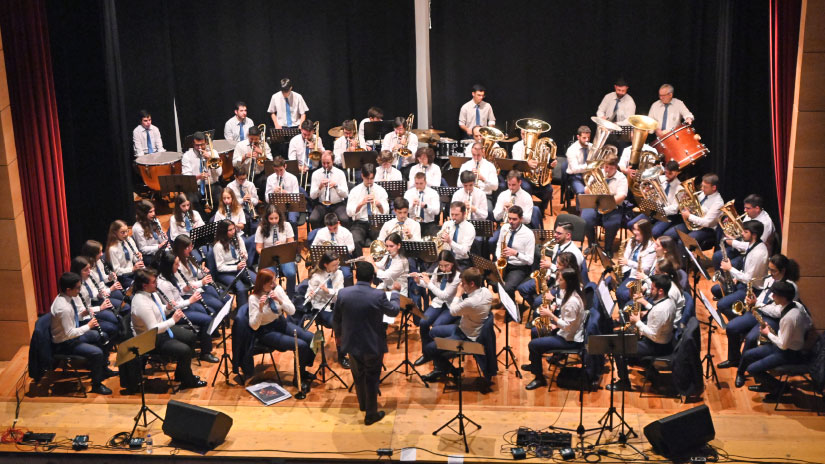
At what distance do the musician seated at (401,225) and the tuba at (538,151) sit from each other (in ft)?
7.26

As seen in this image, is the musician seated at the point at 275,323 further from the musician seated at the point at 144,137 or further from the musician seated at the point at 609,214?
the musician seated at the point at 144,137

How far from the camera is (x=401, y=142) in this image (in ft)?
41.2

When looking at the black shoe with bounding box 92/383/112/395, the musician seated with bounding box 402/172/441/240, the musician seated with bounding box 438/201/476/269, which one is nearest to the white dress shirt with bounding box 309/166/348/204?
the musician seated with bounding box 402/172/441/240

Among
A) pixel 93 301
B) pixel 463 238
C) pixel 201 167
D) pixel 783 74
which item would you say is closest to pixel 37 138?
pixel 93 301

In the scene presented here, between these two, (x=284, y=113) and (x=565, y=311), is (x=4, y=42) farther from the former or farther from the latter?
(x=565, y=311)

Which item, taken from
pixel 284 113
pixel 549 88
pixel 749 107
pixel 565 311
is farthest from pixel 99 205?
pixel 749 107

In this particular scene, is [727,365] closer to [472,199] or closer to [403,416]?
→ [403,416]

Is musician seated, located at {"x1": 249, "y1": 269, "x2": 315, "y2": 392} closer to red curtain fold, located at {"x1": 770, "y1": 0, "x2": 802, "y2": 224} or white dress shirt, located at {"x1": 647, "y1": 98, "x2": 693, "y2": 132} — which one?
red curtain fold, located at {"x1": 770, "y1": 0, "x2": 802, "y2": 224}

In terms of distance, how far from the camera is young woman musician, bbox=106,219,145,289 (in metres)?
9.88

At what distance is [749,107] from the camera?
11.0 meters

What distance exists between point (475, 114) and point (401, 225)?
161 inches

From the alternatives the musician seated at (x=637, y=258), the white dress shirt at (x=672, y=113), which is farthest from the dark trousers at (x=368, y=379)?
the white dress shirt at (x=672, y=113)

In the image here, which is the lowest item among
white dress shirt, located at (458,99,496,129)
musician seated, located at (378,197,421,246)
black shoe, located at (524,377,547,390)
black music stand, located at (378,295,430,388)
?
black shoe, located at (524,377,547,390)

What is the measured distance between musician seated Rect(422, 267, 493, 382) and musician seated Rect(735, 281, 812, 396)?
2363 mm
